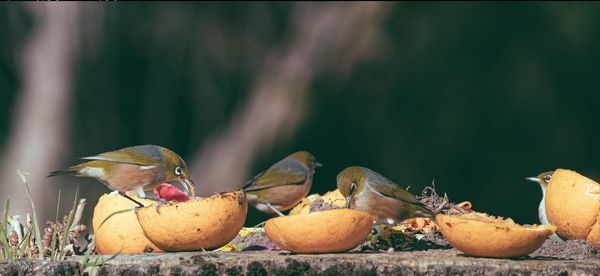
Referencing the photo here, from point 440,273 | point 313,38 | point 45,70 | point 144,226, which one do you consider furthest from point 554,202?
point 45,70

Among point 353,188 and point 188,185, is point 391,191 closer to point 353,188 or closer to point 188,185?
point 353,188

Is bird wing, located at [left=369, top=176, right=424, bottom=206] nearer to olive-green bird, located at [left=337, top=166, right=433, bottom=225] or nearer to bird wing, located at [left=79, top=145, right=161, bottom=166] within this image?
olive-green bird, located at [left=337, top=166, right=433, bottom=225]

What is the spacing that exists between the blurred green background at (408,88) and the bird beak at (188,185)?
3.02 m

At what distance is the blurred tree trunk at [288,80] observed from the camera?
8969 millimetres

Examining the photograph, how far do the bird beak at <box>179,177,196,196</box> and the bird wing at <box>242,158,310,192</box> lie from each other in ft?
2.03

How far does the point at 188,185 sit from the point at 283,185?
716 mm

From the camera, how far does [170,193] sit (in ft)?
18.0

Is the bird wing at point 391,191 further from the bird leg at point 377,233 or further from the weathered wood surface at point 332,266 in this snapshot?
the weathered wood surface at point 332,266

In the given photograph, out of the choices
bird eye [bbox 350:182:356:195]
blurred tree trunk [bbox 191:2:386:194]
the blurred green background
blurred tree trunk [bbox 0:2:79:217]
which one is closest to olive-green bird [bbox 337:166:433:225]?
bird eye [bbox 350:182:356:195]

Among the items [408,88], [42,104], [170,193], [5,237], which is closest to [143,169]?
[170,193]

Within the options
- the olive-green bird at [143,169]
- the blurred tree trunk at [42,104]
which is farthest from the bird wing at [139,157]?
the blurred tree trunk at [42,104]

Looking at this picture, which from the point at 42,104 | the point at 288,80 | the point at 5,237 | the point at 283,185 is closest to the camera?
the point at 5,237

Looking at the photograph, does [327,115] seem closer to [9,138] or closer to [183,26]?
[183,26]

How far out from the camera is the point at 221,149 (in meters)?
9.36
